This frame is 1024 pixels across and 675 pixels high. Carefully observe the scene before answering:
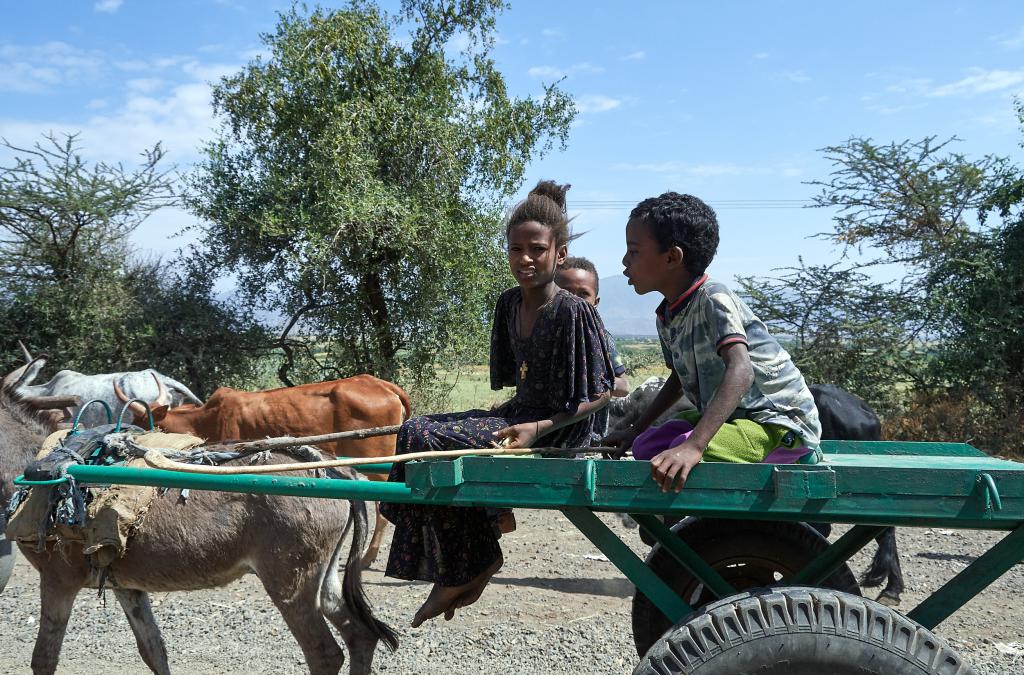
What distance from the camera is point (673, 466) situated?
229 centimetres

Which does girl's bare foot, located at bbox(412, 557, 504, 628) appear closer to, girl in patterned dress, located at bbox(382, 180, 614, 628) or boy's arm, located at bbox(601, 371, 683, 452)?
girl in patterned dress, located at bbox(382, 180, 614, 628)

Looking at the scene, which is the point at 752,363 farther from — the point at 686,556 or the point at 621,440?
the point at 621,440

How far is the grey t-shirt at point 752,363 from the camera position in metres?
2.67

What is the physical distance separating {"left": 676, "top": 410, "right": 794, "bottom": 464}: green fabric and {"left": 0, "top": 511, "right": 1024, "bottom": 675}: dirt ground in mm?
2462

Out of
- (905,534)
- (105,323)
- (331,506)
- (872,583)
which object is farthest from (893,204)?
(105,323)

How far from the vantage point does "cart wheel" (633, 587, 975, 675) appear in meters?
2.17

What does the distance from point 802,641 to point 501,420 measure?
1.38m

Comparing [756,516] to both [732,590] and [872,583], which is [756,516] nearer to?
[732,590]

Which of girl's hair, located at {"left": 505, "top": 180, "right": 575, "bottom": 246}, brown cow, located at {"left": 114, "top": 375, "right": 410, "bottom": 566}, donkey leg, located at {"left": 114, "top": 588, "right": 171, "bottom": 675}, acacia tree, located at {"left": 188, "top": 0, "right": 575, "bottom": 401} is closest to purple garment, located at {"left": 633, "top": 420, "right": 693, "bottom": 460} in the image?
girl's hair, located at {"left": 505, "top": 180, "right": 575, "bottom": 246}

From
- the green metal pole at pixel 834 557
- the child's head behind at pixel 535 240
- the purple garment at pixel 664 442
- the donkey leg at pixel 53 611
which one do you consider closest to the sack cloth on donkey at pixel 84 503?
the donkey leg at pixel 53 611

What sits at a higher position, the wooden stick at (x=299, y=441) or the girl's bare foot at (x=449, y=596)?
the wooden stick at (x=299, y=441)

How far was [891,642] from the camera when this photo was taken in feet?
7.14

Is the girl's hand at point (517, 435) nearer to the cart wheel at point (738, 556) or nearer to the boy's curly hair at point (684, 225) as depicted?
the cart wheel at point (738, 556)

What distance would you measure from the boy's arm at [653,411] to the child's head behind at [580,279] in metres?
1.68
